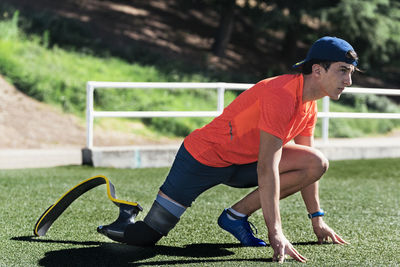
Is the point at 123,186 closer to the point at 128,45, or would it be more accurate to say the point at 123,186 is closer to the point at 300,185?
the point at 300,185

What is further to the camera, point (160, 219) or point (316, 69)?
point (160, 219)

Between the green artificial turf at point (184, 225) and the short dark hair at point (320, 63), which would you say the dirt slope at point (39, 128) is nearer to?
the green artificial turf at point (184, 225)

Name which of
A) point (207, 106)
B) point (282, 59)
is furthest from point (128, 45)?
point (282, 59)

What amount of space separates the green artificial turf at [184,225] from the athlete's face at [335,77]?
44.6 inches

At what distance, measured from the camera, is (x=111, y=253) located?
4.95 m

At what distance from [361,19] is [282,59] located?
184 inches

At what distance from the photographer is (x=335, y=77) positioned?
4559 mm

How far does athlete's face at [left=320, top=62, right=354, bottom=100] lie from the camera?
15.0ft

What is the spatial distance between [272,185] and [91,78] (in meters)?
12.1

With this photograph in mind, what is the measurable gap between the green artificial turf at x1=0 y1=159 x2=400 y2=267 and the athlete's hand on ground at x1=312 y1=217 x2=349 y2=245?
8 cm

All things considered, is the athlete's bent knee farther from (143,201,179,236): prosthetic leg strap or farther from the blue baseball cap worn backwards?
(143,201,179,236): prosthetic leg strap

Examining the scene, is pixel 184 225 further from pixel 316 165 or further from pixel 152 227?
pixel 316 165

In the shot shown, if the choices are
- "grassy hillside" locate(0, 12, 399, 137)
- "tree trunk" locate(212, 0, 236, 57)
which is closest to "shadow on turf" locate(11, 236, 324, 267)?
"grassy hillside" locate(0, 12, 399, 137)

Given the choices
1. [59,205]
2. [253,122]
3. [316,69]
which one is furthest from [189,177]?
[59,205]
